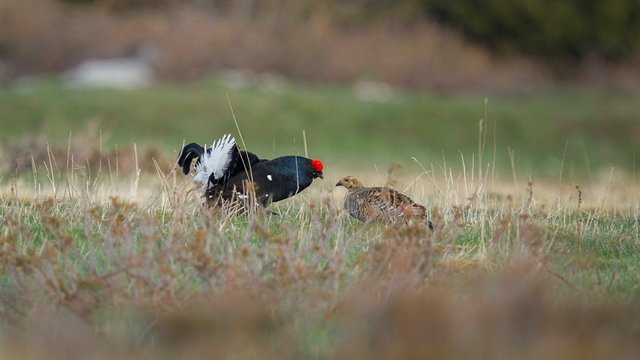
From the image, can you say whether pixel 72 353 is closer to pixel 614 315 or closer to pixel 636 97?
pixel 614 315

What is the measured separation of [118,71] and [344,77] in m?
6.72

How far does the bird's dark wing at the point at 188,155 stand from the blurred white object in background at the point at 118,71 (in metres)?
24.6

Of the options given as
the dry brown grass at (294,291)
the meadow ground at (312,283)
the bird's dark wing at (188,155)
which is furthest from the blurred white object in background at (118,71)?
the dry brown grass at (294,291)

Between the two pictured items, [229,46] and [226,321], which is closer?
[226,321]

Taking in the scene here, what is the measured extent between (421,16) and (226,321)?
41227 mm

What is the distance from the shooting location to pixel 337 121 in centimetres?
3089

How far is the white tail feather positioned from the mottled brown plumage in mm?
950

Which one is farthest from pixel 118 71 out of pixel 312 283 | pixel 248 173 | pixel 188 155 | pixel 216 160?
pixel 312 283

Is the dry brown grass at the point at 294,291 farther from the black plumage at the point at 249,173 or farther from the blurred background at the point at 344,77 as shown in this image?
the blurred background at the point at 344,77

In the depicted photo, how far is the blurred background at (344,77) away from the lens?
2936cm

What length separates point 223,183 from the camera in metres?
9.23

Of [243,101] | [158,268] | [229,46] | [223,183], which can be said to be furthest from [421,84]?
[158,268]

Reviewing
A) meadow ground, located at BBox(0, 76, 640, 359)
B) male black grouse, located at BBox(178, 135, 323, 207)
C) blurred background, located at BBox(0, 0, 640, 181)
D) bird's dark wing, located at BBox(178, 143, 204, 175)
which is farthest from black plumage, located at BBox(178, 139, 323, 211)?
blurred background, located at BBox(0, 0, 640, 181)

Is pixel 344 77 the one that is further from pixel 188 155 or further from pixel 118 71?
pixel 188 155
